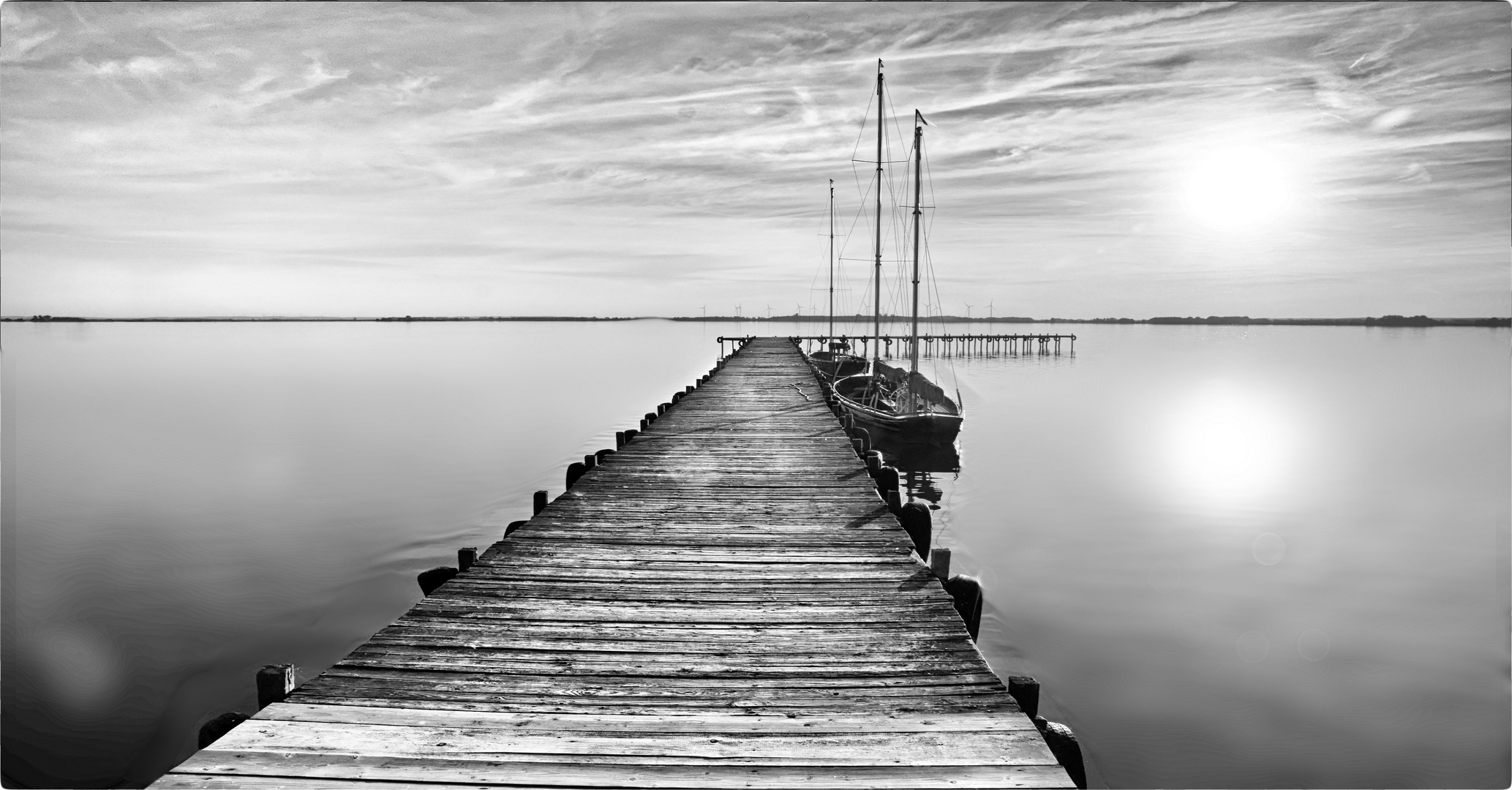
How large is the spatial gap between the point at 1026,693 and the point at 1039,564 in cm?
1164

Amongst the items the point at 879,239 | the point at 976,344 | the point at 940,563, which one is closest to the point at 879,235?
the point at 879,239

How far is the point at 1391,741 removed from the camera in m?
8.78

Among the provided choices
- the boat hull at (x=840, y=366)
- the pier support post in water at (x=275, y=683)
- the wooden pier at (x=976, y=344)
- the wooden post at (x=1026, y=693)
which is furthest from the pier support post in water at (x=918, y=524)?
the wooden pier at (x=976, y=344)

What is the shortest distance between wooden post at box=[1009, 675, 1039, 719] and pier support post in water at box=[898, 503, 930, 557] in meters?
4.32

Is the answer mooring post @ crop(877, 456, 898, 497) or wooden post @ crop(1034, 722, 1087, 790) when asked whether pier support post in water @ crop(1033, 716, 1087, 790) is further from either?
mooring post @ crop(877, 456, 898, 497)

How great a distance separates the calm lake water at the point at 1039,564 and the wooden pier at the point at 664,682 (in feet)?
14.4

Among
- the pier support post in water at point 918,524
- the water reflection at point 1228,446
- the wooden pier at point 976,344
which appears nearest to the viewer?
the pier support post in water at point 918,524

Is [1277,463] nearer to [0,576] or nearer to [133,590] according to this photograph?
[133,590]

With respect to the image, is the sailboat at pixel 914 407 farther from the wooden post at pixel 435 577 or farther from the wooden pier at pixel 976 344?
the wooden pier at pixel 976 344

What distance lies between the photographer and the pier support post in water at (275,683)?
415 cm

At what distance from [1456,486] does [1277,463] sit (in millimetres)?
4775

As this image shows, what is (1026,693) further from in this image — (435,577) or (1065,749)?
(435,577)

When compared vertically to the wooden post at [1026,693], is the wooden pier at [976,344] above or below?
above

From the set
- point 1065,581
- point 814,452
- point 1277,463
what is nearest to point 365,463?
point 814,452
